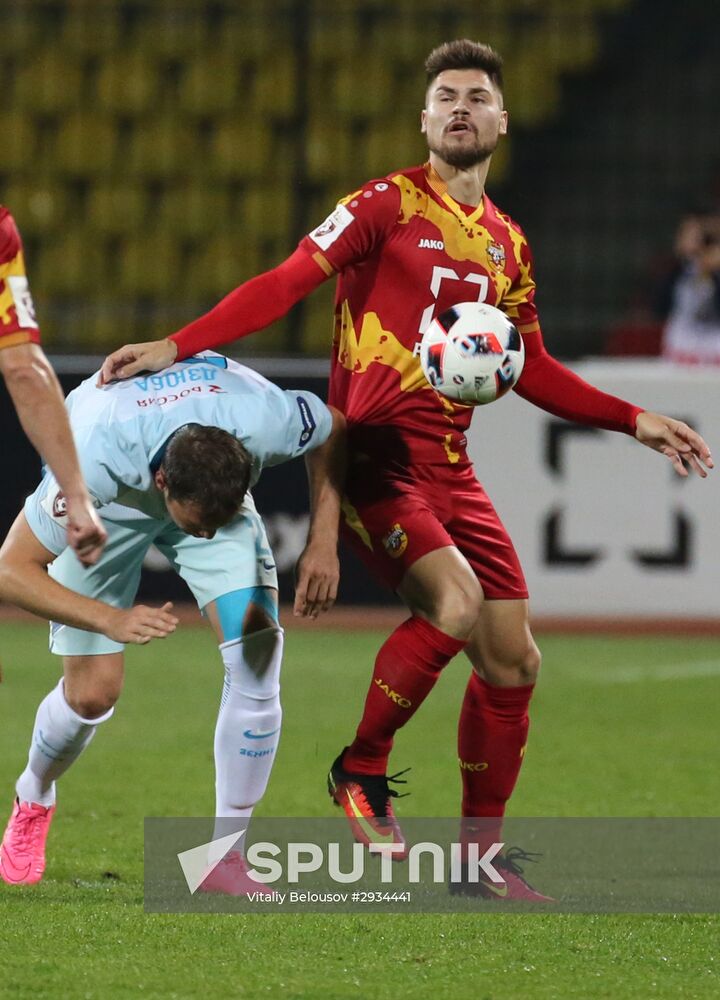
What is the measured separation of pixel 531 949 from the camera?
3.86 meters

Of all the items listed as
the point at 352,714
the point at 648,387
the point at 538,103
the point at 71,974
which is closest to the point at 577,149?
the point at 538,103

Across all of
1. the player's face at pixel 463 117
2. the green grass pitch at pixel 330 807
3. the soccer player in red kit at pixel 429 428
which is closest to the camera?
the green grass pitch at pixel 330 807

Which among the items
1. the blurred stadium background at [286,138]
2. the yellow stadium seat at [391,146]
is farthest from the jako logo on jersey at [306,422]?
the yellow stadium seat at [391,146]

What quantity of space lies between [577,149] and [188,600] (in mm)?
5620

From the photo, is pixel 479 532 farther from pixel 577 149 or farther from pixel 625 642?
pixel 577 149

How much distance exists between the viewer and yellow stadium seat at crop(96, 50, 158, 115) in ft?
45.2

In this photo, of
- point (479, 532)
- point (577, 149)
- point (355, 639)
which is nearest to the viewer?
point (479, 532)

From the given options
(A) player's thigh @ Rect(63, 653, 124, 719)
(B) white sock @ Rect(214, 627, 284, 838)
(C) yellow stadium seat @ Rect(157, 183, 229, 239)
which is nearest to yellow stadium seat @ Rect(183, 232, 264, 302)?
(C) yellow stadium seat @ Rect(157, 183, 229, 239)

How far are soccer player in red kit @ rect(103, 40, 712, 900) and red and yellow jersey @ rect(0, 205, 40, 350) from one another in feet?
2.60

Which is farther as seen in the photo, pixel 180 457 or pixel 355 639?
pixel 355 639

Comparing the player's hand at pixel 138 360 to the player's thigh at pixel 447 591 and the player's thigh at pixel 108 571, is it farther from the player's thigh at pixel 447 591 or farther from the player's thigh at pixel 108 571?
the player's thigh at pixel 447 591

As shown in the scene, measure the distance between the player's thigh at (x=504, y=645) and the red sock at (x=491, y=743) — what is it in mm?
38

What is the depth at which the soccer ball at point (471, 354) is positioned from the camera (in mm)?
4559

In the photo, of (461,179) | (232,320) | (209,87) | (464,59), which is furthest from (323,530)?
(209,87)
